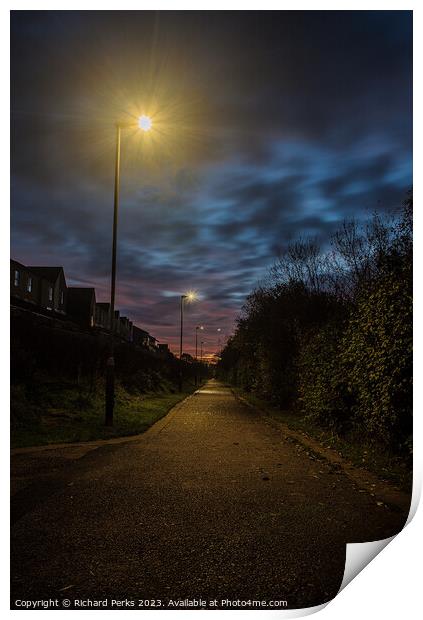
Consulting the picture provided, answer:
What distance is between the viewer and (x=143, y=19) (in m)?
4.93

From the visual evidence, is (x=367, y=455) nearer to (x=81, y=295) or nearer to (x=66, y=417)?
(x=66, y=417)

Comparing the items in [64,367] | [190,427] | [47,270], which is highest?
[47,270]

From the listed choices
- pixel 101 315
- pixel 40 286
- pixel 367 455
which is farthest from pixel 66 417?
pixel 101 315

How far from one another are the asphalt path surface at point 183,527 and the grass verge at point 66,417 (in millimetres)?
1998

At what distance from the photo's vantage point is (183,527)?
4492 mm

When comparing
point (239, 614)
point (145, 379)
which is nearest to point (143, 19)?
point (239, 614)

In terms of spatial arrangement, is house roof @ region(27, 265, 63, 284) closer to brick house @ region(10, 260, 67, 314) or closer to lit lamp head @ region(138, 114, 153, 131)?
brick house @ region(10, 260, 67, 314)

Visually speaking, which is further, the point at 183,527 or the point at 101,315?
the point at 101,315

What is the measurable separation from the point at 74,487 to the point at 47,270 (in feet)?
152

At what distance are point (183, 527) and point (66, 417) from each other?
895 centimetres

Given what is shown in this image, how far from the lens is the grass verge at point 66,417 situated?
33.9ft

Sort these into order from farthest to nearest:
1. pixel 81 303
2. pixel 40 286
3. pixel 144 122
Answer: pixel 81 303
pixel 40 286
pixel 144 122

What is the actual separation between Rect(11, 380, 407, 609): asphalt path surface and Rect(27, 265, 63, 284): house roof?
42463 millimetres
